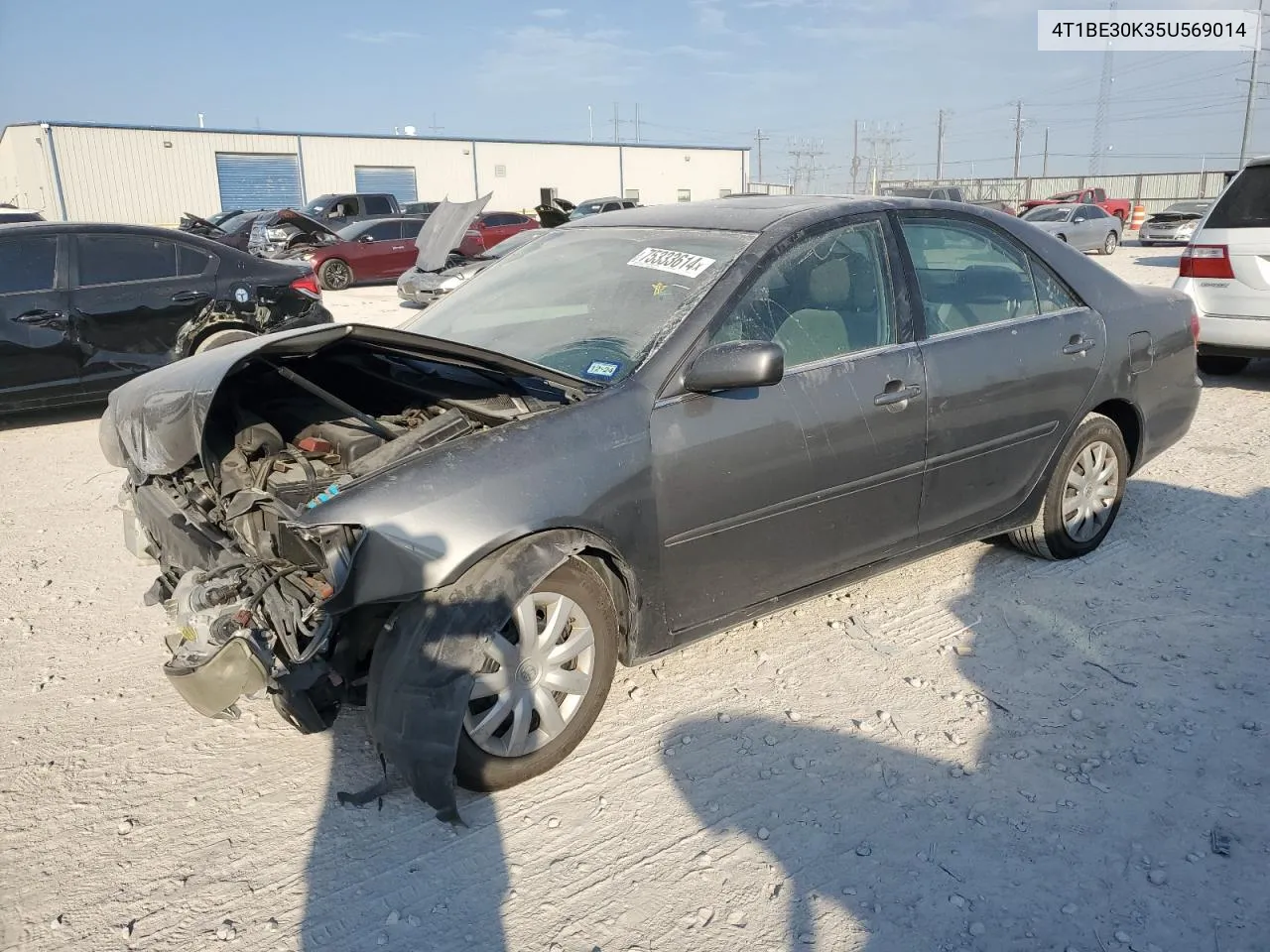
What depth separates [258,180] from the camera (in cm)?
3866

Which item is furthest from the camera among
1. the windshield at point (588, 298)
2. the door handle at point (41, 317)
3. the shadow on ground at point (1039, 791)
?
the door handle at point (41, 317)

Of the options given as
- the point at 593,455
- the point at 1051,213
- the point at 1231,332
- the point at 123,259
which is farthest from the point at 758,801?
the point at 1051,213

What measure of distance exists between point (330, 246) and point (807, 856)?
18782 millimetres

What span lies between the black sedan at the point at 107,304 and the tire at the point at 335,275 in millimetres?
11600

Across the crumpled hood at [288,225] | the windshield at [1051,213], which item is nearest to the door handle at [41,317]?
the crumpled hood at [288,225]

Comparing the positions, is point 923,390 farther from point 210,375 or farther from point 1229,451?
point 1229,451

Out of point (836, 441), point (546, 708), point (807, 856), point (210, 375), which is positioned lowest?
point (807, 856)

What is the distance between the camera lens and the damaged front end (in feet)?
8.27

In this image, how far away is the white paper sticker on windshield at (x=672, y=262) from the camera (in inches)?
132

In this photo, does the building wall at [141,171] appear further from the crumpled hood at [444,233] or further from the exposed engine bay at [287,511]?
the exposed engine bay at [287,511]

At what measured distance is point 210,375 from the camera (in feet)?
9.46

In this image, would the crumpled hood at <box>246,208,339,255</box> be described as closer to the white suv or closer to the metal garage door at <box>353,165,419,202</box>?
the white suv

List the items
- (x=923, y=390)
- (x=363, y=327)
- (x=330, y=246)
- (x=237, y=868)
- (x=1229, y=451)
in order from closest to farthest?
(x=237, y=868)
(x=363, y=327)
(x=923, y=390)
(x=1229, y=451)
(x=330, y=246)

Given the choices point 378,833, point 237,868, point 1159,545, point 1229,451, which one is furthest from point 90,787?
point 1229,451
